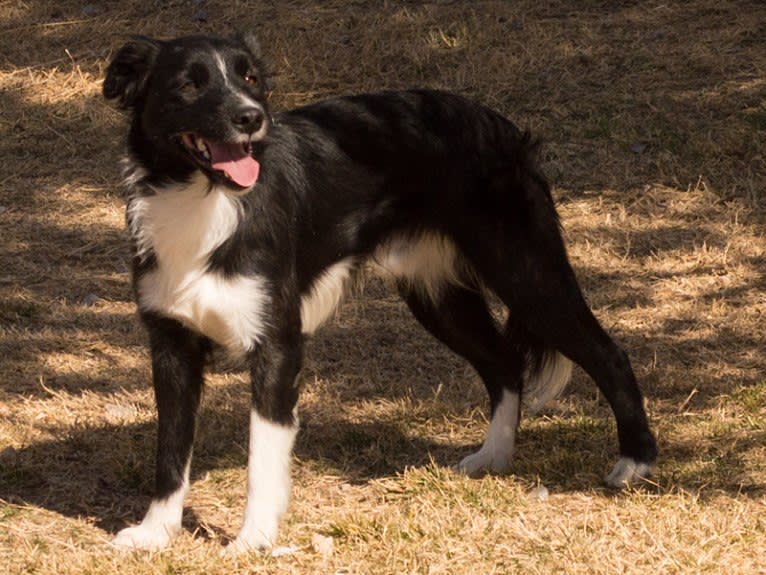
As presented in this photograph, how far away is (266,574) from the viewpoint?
4.28 m

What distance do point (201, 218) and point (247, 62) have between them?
1.66ft

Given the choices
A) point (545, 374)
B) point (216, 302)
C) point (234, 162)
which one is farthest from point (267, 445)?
point (545, 374)

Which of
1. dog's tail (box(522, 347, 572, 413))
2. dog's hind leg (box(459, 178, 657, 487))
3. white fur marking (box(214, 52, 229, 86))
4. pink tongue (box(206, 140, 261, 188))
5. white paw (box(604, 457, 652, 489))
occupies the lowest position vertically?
white paw (box(604, 457, 652, 489))

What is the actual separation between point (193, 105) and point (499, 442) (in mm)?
1858

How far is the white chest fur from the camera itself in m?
4.41

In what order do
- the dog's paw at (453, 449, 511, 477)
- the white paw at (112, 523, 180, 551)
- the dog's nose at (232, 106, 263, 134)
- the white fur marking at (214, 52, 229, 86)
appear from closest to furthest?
the dog's nose at (232, 106, 263, 134)
the white fur marking at (214, 52, 229, 86)
the white paw at (112, 523, 180, 551)
the dog's paw at (453, 449, 511, 477)

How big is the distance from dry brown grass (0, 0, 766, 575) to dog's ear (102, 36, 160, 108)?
144 centimetres

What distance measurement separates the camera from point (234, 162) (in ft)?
14.1

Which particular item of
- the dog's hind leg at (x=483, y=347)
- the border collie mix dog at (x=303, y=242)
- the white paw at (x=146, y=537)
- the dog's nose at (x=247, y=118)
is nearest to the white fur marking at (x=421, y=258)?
the border collie mix dog at (x=303, y=242)

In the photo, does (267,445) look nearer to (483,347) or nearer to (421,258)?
(421,258)

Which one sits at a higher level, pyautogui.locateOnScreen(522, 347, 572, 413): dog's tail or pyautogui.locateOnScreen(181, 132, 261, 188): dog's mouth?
pyautogui.locateOnScreen(181, 132, 261, 188): dog's mouth

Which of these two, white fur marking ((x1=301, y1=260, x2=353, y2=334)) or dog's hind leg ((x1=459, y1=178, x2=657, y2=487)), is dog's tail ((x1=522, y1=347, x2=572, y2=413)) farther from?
white fur marking ((x1=301, y1=260, x2=353, y2=334))

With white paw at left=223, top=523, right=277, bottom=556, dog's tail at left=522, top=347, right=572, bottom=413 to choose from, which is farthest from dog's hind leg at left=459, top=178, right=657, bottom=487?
white paw at left=223, top=523, right=277, bottom=556

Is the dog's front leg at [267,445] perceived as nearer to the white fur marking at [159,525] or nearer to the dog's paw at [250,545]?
the dog's paw at [250,545]
